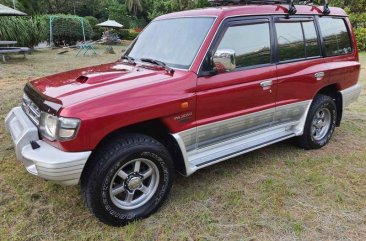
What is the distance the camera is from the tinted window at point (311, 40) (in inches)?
181

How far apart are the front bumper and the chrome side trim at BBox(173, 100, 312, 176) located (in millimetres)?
979

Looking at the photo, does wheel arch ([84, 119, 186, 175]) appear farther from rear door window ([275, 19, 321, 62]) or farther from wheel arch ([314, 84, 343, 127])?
wheel arch ([314, 84, 343, 127])

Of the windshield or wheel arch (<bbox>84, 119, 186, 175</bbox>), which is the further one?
the windshield

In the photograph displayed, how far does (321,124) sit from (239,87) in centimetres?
203

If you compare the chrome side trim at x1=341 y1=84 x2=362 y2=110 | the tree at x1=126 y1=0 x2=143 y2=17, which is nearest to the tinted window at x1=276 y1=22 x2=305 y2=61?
the chrome side trim at x1=341 y1=84 x2=362 y2=110

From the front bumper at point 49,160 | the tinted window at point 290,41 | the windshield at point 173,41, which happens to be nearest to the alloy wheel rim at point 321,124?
the tinted window at point 290,41

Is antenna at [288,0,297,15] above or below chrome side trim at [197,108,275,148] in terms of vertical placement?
above

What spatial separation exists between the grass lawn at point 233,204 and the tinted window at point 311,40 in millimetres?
1376

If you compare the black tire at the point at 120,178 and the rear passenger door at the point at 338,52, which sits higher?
the rear passenger door at the point at 338,52

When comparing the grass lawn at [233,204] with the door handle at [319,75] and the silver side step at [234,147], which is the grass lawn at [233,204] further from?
the door handle at [319,75]

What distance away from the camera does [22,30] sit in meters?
17.8

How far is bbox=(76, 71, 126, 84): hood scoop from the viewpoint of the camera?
3.36 m

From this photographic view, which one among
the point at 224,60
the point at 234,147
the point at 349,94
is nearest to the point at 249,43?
the point at 224,60

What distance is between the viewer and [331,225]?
3.27 meters
